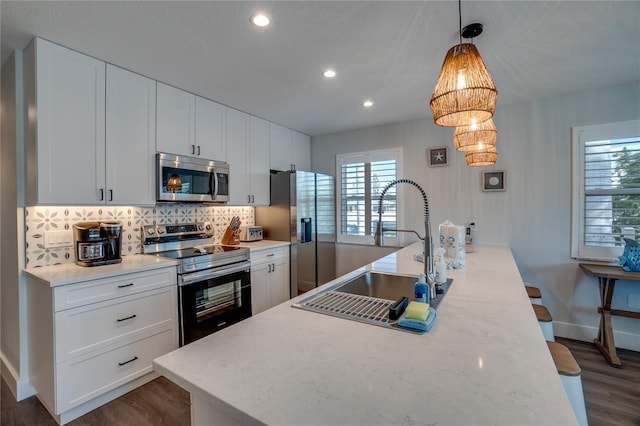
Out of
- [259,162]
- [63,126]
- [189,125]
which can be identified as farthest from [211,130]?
[63,126]

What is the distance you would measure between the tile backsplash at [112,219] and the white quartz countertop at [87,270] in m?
0.10

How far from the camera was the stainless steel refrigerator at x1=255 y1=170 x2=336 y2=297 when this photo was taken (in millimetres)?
3514

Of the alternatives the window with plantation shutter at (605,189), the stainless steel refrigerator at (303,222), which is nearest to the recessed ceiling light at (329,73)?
the stainless steel refrigerator at (303,222)

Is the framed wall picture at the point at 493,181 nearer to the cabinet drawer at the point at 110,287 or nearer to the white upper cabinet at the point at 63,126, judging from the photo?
the cabinet drawer at the point at 110,287

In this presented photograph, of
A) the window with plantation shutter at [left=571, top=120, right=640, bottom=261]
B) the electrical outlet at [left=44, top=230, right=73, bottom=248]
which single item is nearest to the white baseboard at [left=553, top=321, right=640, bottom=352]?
the window with plantation shutter at [left=571, top=120, right=640, bottom=261]

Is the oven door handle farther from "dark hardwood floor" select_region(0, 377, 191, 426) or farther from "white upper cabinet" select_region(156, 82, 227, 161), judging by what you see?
"white upper cabinet" select_region(156, 82, 227, 161)

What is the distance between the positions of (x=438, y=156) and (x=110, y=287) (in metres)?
3.41

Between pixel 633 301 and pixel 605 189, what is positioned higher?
pixel 605 189

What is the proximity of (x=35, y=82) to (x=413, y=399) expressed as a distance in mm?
2672

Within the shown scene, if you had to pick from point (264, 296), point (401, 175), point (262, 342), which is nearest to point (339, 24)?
point (262, 342)

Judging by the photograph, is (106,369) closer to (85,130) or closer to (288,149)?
(85,130)

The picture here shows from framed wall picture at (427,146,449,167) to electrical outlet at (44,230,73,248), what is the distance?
3586 millimetres

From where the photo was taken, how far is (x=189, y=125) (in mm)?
2777

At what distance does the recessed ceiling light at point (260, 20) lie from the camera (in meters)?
1.67
